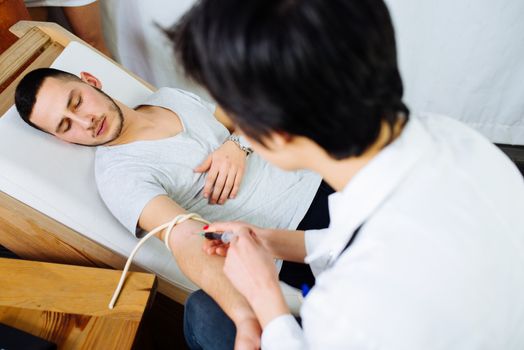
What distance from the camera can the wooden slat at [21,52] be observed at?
117cm

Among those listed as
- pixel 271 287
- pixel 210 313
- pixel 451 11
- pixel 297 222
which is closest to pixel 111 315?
pixel 210 313

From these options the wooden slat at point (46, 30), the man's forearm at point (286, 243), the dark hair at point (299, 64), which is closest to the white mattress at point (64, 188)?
the man's forearm at point (286, 243)

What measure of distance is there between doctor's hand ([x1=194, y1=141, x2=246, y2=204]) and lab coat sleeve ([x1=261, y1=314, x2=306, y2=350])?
0.52 meters

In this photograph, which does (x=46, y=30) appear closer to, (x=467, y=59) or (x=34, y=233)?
(x=34, y=233)

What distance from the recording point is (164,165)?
114 cm

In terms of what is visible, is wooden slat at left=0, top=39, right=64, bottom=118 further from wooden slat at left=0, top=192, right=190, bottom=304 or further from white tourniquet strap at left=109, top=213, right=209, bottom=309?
white tourniquet strap at left=109, top=213, right=209, bottom=309

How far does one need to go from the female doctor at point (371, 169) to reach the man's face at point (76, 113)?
0.64 meters

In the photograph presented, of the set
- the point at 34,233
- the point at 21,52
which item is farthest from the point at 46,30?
the point at 34,233

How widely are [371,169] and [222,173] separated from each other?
0.60 meters

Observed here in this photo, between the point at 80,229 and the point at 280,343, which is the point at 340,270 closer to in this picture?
the point at 280,343

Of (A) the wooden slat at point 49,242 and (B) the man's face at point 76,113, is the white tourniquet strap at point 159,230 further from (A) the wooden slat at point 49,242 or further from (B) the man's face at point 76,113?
(B) the man's face at point 76,113

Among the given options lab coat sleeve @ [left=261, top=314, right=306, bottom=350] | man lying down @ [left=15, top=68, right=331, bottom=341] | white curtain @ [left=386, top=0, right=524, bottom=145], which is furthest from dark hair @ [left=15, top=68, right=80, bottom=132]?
white curtain @ [left=386, top=0, right=524, bottom=145]

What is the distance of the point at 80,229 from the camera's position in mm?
1062

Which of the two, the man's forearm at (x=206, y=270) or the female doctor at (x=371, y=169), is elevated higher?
the female doctor at (x=371, y=169)
